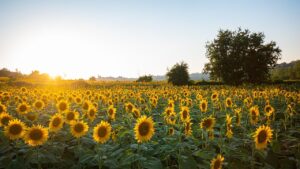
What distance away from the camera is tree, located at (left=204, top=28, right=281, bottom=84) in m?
41.3

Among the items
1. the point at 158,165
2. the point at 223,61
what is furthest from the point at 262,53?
the point at 158,165

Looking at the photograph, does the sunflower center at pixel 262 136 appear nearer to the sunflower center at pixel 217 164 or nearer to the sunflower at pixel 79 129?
the sunflower center at pixel 217 164

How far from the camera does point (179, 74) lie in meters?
40.8

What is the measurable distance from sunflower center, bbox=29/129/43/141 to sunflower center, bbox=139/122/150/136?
1.63 m

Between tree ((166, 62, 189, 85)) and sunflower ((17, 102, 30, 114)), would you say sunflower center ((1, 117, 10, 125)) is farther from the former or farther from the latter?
tree ((166, 62, 189, 85))

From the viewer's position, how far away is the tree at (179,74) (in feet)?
134

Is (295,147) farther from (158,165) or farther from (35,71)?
(35,71)

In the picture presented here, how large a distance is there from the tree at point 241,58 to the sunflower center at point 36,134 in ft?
127

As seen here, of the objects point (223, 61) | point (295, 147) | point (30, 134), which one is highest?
point (223, 61)

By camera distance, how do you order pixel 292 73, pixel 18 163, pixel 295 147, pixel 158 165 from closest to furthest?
pixel 18 163
pixel 158 165
pixel 295 147
pixel 292 73

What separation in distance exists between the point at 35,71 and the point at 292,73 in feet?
373

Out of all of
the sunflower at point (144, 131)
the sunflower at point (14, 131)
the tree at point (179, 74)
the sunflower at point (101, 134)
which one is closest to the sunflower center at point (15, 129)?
the sunflower at point (14, 131)


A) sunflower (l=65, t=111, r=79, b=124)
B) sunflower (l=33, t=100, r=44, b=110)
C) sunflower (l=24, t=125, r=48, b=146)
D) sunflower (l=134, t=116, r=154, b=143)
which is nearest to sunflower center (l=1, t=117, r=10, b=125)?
sunflower (l=65, t=111, r=79, b=124)

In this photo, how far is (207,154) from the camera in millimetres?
4488
